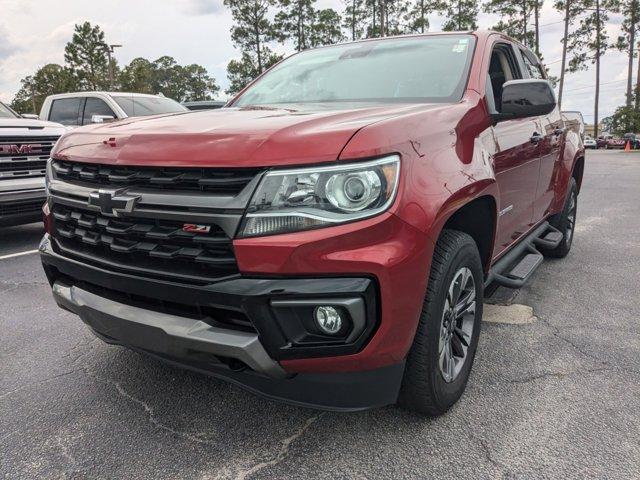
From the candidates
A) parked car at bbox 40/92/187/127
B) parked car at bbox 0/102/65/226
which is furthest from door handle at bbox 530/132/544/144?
parked car at bbox 40/92/187/127

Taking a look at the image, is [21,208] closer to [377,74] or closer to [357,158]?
[377,74]

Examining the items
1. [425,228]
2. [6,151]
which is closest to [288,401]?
[425,228]

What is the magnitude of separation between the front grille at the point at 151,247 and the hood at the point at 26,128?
4056mm

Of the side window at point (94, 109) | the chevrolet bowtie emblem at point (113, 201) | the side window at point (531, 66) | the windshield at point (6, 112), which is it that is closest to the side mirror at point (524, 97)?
the side window at point (531, 66)

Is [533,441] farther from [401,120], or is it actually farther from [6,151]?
[6,151]

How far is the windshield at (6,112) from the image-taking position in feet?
21.6

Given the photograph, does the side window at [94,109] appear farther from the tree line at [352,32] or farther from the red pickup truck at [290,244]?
the tree line at [352,32]

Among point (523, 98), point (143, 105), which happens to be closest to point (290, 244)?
point (523, 98)

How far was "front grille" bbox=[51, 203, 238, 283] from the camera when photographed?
73.5 inches

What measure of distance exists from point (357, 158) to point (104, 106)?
8051 millimetres

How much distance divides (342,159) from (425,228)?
0.40 meters

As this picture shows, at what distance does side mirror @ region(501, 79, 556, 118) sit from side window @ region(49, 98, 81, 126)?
834 centimetres

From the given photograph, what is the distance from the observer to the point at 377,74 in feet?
10.3

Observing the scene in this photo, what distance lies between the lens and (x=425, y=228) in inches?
75.5
